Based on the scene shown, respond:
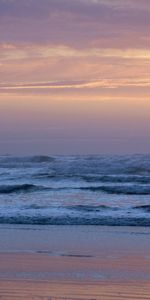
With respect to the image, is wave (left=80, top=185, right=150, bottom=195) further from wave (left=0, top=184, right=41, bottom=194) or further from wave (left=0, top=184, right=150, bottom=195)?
wave (left=0, top=184, right=41, bottom=194)

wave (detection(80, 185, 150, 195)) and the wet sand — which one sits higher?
the wet sand

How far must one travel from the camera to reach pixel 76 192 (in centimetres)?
2148

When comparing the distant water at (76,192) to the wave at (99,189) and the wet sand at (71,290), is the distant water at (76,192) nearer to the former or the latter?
the wave at (99,189)

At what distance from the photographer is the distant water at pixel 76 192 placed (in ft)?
48.0

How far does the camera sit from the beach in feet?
24.3

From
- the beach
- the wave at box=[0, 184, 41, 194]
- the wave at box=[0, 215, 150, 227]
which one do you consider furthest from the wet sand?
the wave at box=[0, 184, 41, 194]

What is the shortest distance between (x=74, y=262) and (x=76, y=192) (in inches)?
473

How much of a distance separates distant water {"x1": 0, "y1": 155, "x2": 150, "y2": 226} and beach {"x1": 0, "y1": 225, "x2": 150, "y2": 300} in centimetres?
101

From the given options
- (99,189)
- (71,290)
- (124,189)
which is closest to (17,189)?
(99,189)

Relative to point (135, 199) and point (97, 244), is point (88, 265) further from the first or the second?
point (135, 199)

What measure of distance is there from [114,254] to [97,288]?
2.67 meters

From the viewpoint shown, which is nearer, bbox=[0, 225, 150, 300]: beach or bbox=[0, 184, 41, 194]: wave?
bbox=[0, 225, 150, 300]: beach

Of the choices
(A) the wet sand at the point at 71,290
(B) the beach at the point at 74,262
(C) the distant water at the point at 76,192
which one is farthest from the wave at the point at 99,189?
(A) the wet sand at the point at 71,290

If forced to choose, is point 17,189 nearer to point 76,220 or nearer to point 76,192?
point 76,192
